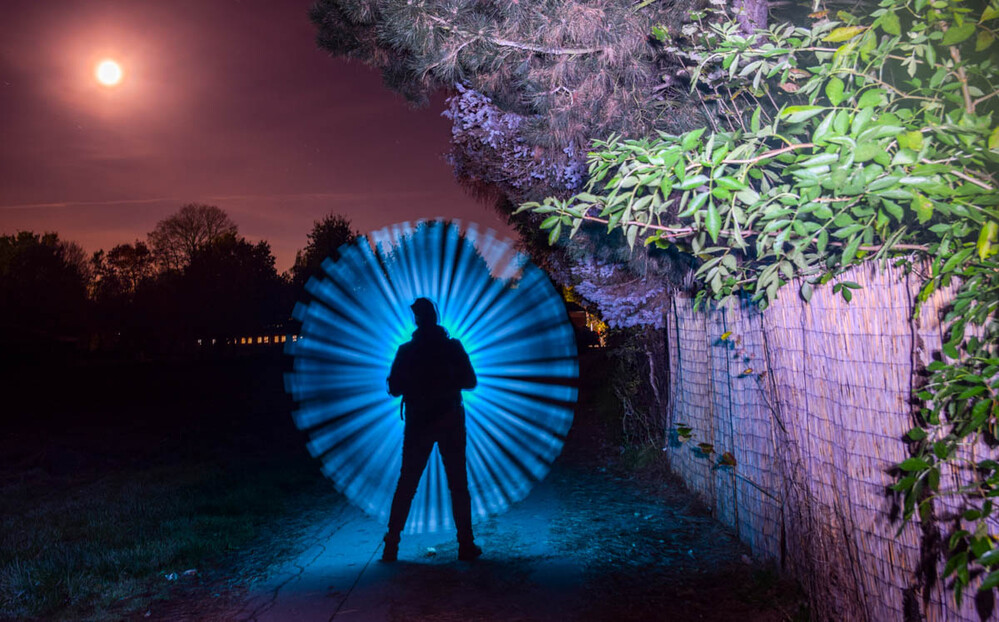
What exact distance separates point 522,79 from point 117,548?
5.34m

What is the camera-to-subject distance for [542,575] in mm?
4766

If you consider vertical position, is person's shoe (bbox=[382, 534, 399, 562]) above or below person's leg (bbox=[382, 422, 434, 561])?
below

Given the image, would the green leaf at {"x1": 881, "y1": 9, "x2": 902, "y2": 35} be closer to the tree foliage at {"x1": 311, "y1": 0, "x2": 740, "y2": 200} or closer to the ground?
the tree foliage at {"x1": 311, "y1": 0, "x2": 740, "y2": 200}

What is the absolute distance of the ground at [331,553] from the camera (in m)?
4.27

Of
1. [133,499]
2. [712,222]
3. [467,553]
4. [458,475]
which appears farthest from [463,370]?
[133,499]

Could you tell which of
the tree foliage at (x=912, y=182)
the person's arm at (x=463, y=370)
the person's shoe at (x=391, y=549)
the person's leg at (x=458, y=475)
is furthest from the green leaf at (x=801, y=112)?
the person's shoe at (x=391, y=549)

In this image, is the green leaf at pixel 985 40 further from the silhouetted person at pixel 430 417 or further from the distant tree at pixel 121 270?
the distant tree at pixel 121 270

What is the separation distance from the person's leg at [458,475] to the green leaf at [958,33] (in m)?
4.20

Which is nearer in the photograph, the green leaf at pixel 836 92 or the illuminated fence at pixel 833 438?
the green leaf at pixel 836 92

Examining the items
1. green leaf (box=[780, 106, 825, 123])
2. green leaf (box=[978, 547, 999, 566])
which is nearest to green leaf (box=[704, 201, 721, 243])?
green leaf (box=[780, 106, 825, 123])

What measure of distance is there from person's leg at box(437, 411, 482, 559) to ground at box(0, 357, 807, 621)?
9.9 inches

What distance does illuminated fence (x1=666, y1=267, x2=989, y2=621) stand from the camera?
2.88 meters

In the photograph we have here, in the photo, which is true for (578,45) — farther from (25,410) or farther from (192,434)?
(25,410)

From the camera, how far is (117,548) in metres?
5.72
